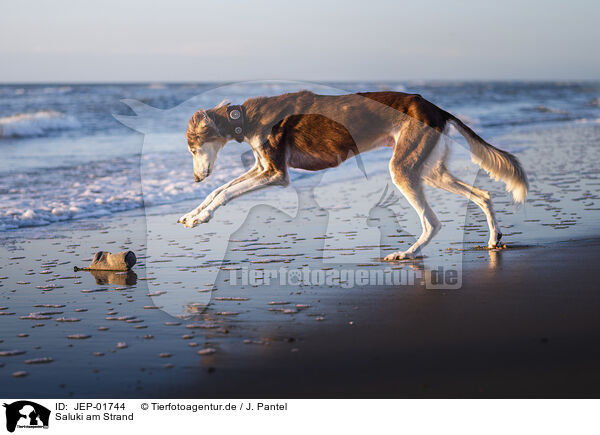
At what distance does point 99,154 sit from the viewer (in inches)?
656

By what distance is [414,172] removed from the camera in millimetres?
6738

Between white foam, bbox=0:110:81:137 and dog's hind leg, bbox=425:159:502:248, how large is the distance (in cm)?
1904

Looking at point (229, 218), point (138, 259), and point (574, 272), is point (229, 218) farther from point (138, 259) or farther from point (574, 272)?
point (574, 272)

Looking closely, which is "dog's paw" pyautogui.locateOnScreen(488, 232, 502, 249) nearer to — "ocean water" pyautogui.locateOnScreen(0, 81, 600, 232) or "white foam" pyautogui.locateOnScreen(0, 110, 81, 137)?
"ocean water" pyautogui.locateOnScreen(0, 81, 600, 232)

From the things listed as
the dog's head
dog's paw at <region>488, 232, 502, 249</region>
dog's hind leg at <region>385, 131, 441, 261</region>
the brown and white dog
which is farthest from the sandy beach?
the dog's head

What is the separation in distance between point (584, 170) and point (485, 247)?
246 inches

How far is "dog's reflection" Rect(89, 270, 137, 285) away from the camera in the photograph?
6113 mm

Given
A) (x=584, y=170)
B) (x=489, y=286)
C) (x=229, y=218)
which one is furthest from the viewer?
(x=584, y=170)

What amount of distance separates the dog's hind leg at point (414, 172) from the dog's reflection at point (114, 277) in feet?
8.31

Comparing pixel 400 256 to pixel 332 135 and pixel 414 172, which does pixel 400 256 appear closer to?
pixel 414 172

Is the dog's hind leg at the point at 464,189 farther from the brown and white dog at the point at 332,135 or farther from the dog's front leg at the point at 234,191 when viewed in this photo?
the dog's front leg at the point at 234,191
